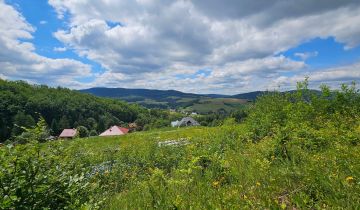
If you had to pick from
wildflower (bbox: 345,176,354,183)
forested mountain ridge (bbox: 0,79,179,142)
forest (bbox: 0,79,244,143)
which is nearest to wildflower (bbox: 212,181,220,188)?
wildflower (bbox: 345,176,354,183)

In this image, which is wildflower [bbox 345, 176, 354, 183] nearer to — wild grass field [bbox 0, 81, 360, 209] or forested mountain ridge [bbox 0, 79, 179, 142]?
wild grass field [bbox 0, 81, 360, 209]

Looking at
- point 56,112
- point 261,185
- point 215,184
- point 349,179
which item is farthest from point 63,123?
point 349,179

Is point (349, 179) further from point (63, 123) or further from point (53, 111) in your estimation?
point (53, 111)

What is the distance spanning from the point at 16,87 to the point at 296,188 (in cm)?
14646

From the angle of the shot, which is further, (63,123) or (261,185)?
(63,123)

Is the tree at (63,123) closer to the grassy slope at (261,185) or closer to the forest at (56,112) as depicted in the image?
the forest at (56,112)

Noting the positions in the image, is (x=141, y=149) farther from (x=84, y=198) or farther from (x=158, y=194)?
(x=84, y=198)

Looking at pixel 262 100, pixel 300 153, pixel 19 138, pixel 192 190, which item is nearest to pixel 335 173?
pixel 300 153

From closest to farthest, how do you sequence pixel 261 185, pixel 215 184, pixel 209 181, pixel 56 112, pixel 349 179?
pixel 349 179 < pixel 261 185 < pixel 215 184 < pixel 209 181 < pixel 56 112

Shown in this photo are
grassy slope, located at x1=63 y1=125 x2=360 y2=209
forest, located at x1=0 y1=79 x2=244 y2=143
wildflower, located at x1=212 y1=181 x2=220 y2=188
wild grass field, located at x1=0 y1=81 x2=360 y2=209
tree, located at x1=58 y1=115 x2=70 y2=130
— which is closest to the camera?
wild grass field, located at x1=0 y1=81 x2=360 y2=209

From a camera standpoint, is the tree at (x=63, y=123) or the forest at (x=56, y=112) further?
the tree at (x=63, y=123)

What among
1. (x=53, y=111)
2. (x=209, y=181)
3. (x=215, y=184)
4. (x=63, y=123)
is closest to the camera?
(x=215, y=184)

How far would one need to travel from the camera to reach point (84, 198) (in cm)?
438

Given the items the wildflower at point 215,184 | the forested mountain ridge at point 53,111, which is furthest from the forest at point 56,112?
the wildflower at point 215,184
